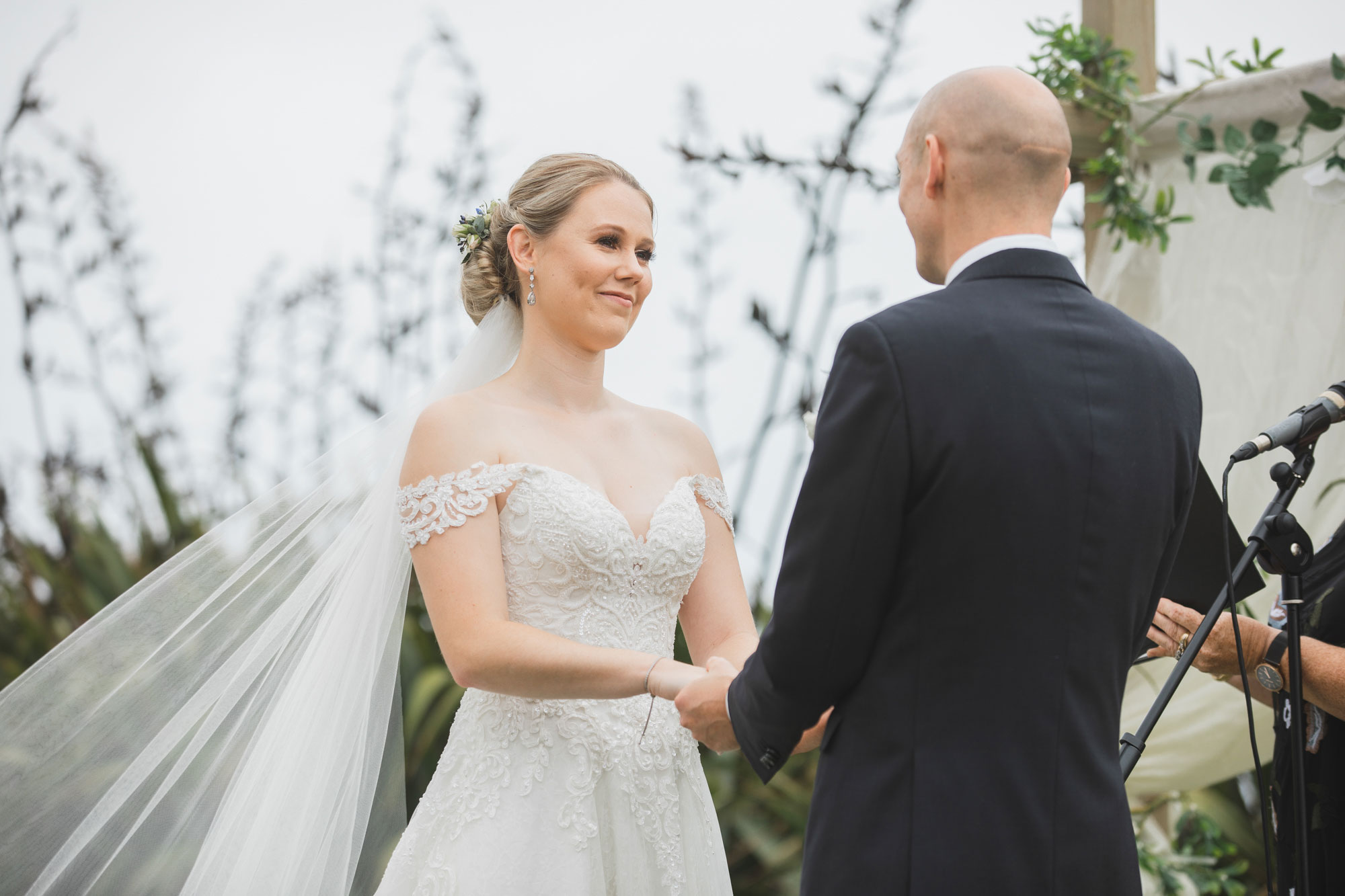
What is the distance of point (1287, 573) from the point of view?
6.59ft

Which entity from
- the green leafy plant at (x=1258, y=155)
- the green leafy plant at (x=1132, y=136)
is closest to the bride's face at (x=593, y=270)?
the green leafy plant at (x=1132, y=136)

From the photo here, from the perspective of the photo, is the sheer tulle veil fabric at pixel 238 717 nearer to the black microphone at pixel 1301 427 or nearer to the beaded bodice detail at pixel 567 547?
the beaded bodice detail at pixel 567 547

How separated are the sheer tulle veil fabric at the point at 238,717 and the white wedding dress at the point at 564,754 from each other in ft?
0.74

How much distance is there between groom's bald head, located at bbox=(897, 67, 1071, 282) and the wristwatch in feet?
3.85

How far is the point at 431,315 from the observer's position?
447cm

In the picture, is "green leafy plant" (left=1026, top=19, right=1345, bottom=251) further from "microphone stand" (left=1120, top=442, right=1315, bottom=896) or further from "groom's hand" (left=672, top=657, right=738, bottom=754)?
"groom's hand" (left=672, top=657, right=738, bottom=754)

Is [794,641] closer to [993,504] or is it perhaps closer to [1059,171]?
[993,504]

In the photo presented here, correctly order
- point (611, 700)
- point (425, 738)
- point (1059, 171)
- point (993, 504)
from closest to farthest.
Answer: point (993, 504) → point (1059, 171) → point (611, 700) → point (425, 738)

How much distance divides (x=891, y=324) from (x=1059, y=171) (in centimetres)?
40

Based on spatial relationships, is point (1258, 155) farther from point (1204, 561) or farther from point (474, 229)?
point (474, 229)

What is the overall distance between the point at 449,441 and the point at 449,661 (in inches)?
18.1

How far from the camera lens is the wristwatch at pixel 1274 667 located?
2246 millimetres

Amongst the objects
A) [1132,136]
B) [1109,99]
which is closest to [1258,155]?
[1132,136]

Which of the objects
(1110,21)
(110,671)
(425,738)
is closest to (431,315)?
(425,738)
